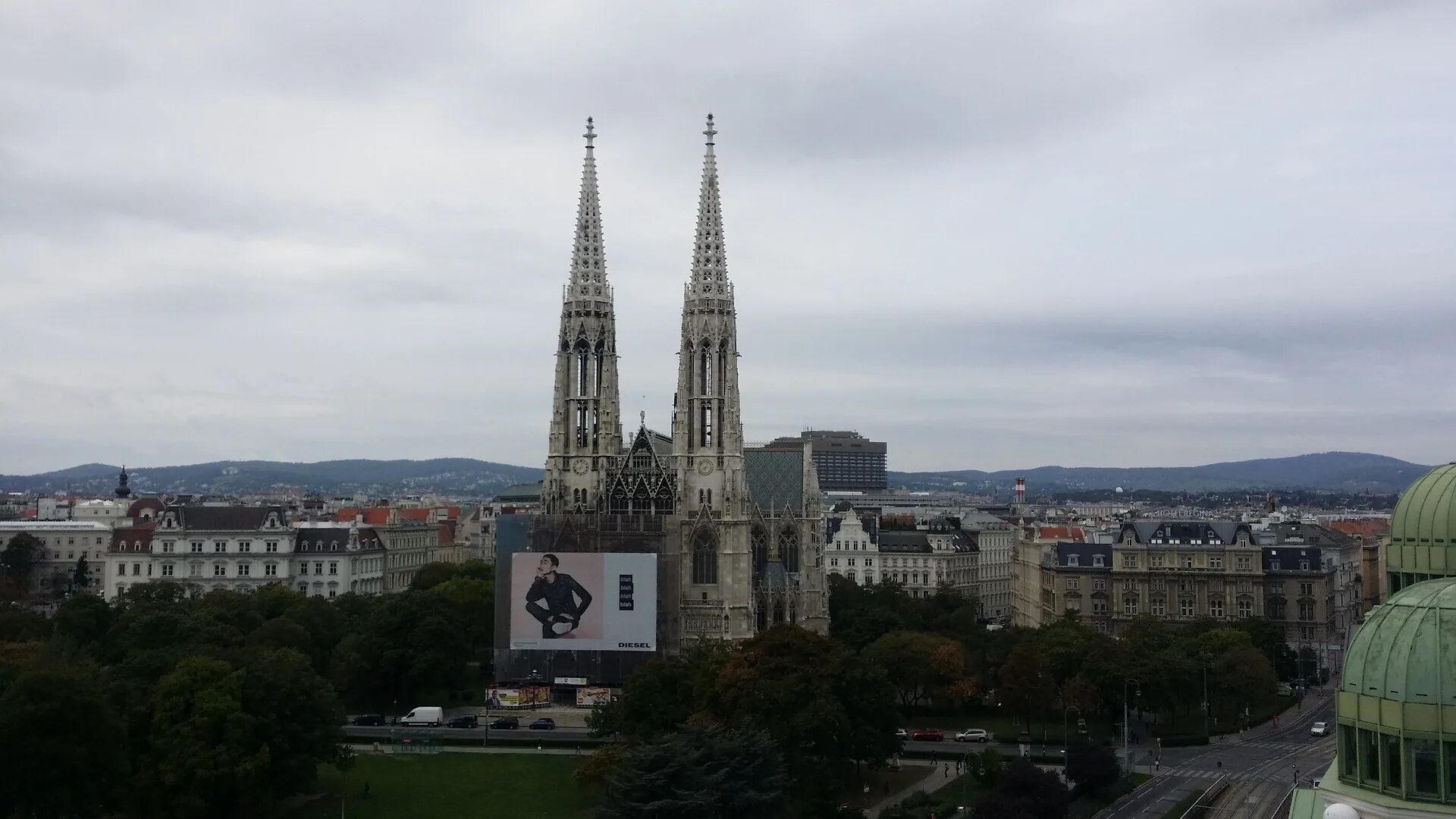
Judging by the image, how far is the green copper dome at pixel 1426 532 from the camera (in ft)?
106

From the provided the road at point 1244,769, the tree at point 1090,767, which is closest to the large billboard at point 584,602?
the road at point 1244,769

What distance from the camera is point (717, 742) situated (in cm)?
5631

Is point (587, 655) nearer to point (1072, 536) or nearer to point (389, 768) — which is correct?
point (389, 768)

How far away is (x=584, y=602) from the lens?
328 feet

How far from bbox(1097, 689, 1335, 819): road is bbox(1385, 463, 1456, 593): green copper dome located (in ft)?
102

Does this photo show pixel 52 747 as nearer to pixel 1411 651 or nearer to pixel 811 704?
pixel 811 704

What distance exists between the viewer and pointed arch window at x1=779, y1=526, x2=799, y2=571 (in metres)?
124

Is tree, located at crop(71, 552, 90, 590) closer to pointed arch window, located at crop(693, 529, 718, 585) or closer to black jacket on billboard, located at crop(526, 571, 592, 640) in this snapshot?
black jacket on billboard, located at crop(526, 571, 592, 640)

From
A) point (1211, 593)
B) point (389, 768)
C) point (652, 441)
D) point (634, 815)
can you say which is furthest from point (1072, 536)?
point (634, 815)

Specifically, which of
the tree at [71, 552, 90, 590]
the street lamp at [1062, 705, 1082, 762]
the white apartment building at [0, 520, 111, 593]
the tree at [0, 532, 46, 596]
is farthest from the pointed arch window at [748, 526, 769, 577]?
the white apartment building at [0, 520, 111, 593]

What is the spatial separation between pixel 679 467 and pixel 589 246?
22484mm

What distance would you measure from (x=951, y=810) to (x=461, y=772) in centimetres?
2824

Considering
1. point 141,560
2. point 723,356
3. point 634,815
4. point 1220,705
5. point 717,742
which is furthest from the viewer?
point 141,560

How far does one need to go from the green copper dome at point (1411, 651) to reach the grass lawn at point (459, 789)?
1935 inches
